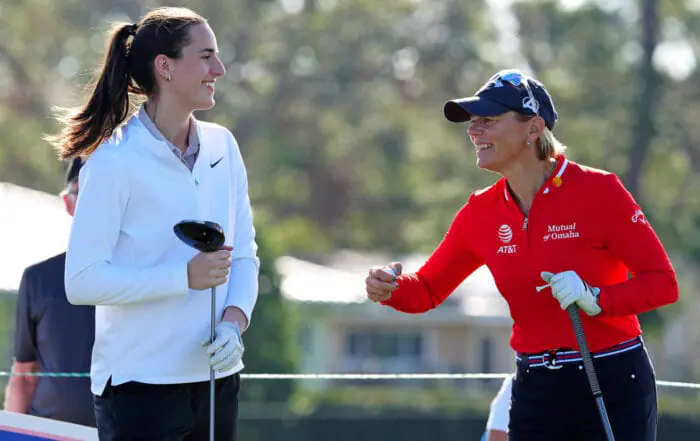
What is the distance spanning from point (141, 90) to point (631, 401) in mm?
1881

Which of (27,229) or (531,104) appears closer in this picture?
(531,104)

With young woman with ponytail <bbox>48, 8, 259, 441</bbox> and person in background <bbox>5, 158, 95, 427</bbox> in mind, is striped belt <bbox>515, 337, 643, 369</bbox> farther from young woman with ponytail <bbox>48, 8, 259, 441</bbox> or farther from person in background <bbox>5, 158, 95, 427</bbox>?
person in background <bbox>5, 158, 95, 427</bbox>

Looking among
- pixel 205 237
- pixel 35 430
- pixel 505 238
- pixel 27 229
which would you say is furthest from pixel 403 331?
pixel 205 237

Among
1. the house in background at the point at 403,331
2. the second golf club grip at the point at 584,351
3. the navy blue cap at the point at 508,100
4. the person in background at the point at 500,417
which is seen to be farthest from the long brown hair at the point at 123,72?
the house in background at the point at 403,331

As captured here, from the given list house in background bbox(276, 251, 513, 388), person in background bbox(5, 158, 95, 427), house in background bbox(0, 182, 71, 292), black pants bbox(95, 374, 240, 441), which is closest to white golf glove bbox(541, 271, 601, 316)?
black pants bbox(95, 374, 240, 441)

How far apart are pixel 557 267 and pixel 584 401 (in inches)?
17.6

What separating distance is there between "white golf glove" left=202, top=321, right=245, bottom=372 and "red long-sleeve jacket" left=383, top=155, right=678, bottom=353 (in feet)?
3.26

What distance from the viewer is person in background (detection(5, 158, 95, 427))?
19.4 feet

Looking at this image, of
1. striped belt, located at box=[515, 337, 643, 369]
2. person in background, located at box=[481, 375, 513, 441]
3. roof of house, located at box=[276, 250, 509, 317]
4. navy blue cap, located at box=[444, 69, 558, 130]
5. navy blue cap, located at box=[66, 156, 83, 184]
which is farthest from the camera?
roof of house, located at box=[276, 250, 509, 317]

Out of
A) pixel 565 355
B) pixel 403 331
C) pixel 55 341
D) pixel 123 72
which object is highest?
pixel 403 331

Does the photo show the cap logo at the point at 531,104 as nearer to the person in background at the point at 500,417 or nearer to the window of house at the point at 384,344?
the person in background at the point at 500,417

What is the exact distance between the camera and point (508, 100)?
4793 millimetres

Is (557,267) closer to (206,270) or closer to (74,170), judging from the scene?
(206,270)

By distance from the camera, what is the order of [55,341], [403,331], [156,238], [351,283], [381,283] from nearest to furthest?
1. [156,238]
2. [381,283]
3. [55,341]
4. [351,283]
5. [403,331]
